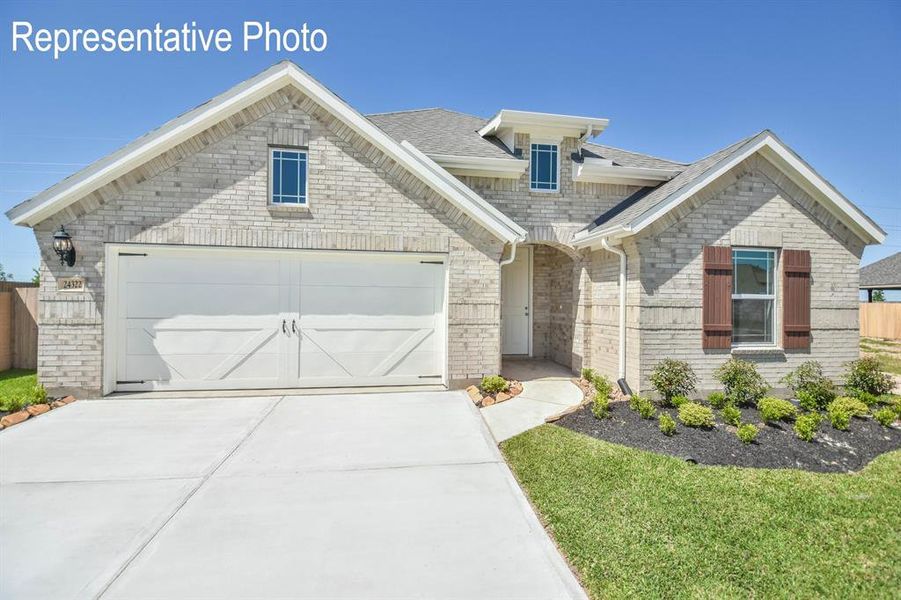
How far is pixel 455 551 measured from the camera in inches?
127

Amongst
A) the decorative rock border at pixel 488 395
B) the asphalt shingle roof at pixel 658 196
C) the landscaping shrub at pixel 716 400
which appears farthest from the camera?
the asphalt shingle roof at pixel 658 196

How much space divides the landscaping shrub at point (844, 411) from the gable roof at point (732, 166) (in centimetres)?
377

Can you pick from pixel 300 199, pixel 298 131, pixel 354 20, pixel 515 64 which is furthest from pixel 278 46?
pixel 515 64

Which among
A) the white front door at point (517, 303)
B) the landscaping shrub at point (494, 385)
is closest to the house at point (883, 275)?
the white front door at point (517, 303)

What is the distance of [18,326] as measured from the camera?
9695mm

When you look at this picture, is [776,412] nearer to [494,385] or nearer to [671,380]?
[671,380]

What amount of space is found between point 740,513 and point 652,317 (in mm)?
4340

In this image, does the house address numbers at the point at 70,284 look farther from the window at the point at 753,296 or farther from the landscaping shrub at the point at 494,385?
the window at the point at 753,296

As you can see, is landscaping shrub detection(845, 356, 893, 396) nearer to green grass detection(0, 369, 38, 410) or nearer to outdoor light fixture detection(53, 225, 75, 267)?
outdoor light fixture detection(53, 225, 75, 267)

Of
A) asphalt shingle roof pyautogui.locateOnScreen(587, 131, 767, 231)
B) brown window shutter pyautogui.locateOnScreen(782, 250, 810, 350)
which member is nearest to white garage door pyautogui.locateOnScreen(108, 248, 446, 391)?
asphalt shingle roof pyautogui.locateOnScreen(587, 131, 767, 231)

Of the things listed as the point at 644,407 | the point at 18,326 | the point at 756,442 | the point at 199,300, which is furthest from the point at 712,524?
the point at 18,326

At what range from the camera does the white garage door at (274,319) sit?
7.59 meters

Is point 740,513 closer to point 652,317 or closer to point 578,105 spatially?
point 652,317

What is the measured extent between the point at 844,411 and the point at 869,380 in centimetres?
219
